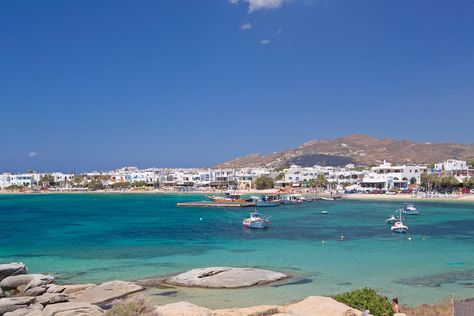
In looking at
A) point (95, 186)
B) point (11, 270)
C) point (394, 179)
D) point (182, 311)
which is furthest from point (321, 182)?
point (182, 311)

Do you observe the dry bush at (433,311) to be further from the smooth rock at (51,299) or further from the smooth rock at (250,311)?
the smooth rock at (51,299)

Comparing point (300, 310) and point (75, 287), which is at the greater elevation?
point (300, 310)

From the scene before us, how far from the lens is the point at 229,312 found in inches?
836

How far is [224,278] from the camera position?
27.9 meters

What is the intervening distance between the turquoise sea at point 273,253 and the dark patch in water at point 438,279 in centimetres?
5

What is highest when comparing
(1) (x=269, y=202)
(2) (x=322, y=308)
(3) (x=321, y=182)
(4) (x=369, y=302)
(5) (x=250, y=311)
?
(3) (x=321, y=182)

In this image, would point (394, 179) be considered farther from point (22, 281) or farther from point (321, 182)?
point (22, 281)

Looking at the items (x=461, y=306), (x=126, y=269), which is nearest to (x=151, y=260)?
(x=126, y=269)

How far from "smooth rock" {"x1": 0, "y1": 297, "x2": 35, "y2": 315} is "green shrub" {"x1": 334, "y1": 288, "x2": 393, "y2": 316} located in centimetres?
1259

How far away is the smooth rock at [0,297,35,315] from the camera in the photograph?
20656 millimetres

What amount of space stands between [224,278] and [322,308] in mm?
10412

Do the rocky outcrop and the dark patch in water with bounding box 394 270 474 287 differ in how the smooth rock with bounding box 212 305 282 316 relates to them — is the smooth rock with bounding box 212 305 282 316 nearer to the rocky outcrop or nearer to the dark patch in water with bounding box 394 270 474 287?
the rocky outcrop

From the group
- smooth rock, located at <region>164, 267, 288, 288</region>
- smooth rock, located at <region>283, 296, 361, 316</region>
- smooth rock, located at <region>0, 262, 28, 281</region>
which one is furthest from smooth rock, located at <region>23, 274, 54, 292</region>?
smooth rock, located at <region>283, 296, 361, 316</region>

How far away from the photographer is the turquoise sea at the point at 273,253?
26688mm
